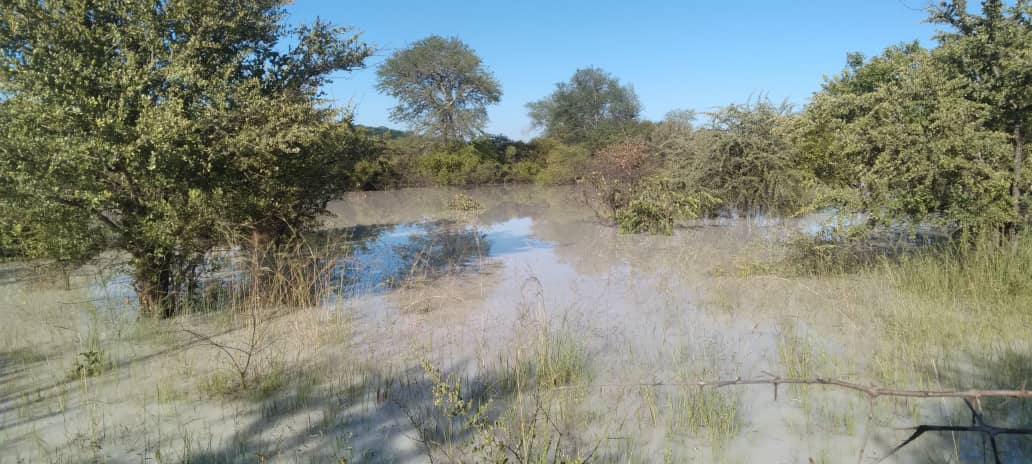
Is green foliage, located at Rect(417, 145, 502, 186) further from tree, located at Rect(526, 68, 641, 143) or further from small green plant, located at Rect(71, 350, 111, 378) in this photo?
small green plant, located at Rect(71, 350, 111, 378)

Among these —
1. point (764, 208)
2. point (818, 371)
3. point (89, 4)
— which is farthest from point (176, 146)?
point (764, 208)

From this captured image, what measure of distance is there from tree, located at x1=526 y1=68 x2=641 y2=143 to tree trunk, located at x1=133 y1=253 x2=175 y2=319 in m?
41.5

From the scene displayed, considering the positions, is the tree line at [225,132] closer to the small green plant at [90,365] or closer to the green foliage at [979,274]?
the green foliage at [979,274]

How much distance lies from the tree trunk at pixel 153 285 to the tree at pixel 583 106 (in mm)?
41528

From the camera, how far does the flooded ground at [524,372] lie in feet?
12.7

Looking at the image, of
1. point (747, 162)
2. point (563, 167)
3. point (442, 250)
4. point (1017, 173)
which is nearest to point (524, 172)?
point (563, 167)

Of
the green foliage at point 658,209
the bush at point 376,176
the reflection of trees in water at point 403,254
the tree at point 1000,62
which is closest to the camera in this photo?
the tree at point 1000,62

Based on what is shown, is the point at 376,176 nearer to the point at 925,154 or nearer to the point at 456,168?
the point at 456,168

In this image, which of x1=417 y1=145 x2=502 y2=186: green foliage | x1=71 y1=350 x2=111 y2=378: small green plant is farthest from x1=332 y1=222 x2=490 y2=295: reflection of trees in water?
x1=417 y1=145 x2=502 y2=186: green foliage

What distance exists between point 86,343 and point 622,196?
12516 millimetres

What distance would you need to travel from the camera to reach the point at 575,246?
42.1 feet

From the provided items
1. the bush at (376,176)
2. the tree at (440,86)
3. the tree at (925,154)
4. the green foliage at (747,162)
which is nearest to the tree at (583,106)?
the tree at (440,86)

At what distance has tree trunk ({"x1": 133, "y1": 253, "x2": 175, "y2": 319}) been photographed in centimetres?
718

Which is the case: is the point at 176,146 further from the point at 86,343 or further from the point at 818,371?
the point at 818,371
